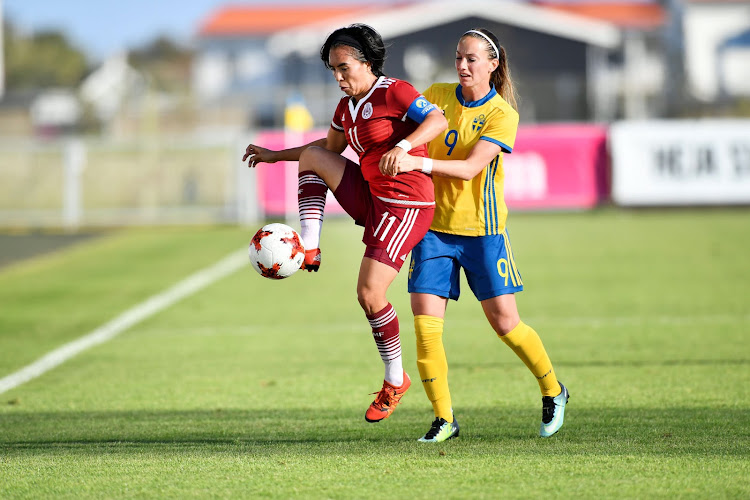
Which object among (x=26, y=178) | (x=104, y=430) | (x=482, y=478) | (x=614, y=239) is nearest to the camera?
(x=482, y=478)

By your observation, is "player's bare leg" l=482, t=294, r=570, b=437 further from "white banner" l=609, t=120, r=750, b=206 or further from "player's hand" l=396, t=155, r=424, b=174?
"white banner" l=609, t=120, r=750, b=206

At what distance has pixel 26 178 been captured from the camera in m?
27.4

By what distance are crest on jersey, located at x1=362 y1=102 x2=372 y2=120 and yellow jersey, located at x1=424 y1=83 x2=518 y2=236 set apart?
1.34 ft

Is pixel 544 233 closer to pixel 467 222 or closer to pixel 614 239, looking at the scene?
pixel 614 239

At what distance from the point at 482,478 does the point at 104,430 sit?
2373mm

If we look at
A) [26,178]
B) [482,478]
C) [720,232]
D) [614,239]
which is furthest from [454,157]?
[26,178]

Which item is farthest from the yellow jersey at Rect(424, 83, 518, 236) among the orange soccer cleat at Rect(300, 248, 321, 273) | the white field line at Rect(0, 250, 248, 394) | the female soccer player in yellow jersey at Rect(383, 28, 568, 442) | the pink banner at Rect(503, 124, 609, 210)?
the pink banner at Rect(503, 124, 609, 210)

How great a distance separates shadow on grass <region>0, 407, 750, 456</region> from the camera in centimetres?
533

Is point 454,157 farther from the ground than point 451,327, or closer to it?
farther from the ground

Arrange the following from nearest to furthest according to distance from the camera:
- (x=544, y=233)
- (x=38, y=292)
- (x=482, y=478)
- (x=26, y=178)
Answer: (x=482, y=478) < (x=38, y=292) < (x=544, y=233) < (x=26, y=178)

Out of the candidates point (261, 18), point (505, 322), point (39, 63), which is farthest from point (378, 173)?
point (39, 63)

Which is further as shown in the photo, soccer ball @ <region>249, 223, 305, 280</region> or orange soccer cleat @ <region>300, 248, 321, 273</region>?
orange soccer cleat @ <region>300, 248, 321, 273</region>

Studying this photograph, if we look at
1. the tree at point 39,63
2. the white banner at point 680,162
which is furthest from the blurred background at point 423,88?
the tree at point 39,63

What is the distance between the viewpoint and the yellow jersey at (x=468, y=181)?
18.2 feet
